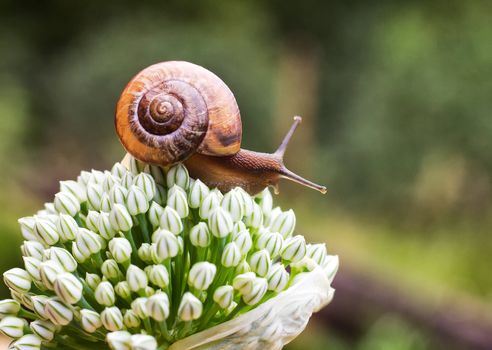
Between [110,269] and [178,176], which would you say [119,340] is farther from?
[178,176]

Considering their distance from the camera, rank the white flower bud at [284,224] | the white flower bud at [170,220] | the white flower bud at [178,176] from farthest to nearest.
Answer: the white flower bud at [284,224] → the white flower bud at [178,176] → the white flower bud at [170,220]

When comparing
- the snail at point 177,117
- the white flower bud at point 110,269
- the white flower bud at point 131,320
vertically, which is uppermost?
the snail at point 177,117

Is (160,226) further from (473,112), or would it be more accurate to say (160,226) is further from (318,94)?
(318,94)

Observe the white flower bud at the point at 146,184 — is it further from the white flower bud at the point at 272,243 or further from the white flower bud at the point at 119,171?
the white flower bud at the point at 272,243

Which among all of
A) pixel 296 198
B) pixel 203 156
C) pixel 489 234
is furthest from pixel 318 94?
pixel 203 156

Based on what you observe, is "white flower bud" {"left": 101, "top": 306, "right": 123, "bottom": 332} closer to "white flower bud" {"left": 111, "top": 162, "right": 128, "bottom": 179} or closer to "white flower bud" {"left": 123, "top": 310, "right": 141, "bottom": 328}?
"white flower bud" {"left": 123, "top": 310, "right": 141, "bottom": 328}

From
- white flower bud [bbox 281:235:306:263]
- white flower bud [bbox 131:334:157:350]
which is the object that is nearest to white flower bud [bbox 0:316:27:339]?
white flower bud [bbox 131:334:157:350]

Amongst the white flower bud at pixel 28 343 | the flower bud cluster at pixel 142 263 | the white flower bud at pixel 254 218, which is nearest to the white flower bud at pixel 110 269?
the flower bud cluster at pixel 142 263
